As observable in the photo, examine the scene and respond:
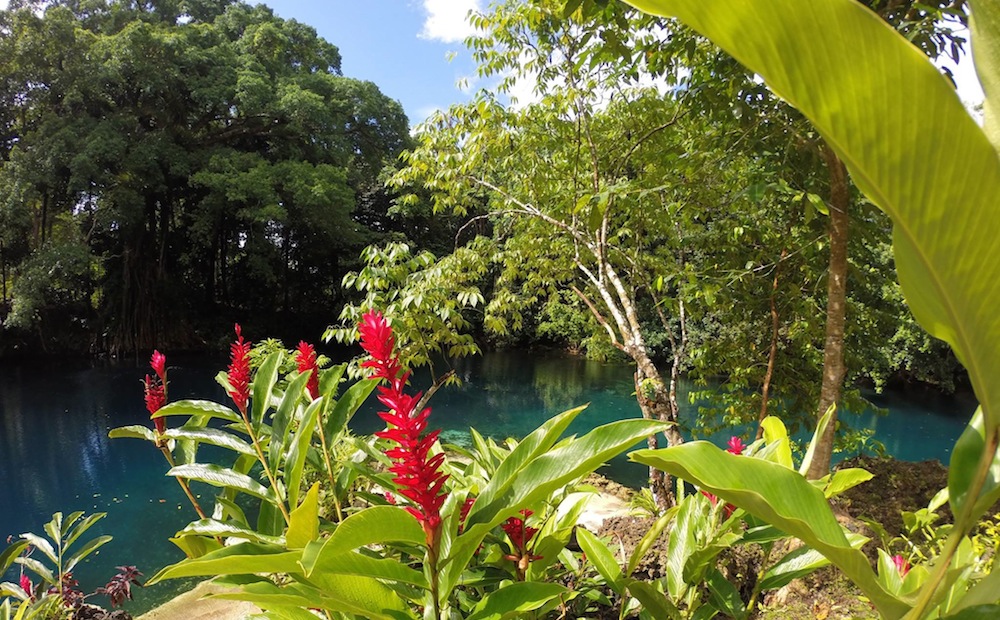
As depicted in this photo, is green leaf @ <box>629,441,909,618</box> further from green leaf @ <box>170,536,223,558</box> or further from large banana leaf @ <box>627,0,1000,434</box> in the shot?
green leaf @ <box>170,536,223,558</box>

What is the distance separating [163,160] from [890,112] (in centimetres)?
1362

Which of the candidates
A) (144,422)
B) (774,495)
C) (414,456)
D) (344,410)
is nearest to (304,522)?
(414,456)

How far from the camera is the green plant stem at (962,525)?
17.1 inches

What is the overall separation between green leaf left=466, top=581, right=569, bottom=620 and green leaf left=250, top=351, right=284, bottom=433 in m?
0.55

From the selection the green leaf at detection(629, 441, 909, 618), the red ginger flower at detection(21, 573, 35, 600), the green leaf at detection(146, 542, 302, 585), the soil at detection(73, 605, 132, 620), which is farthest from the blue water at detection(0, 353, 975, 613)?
the green leaf at detection(629, 441, 909, 618)

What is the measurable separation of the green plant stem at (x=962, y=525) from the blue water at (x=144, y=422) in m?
4.20

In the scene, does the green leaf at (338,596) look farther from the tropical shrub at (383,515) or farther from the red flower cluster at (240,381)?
the red flower cluster at (240,381)

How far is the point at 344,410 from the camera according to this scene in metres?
1.13

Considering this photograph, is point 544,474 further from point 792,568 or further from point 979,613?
point 792,568

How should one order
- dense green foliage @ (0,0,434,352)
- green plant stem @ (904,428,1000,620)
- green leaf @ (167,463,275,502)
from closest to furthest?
green plant stem @ (904,428,1000,620), green leaf @ (167,463,275,502), dense green foliage @ (0,0,434,352)

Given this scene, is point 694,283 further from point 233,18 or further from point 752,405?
point 233,18

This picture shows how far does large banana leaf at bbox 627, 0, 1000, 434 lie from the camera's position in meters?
0.33

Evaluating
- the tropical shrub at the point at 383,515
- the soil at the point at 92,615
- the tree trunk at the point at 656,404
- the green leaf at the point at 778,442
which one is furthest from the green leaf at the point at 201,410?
the tree trunk at the point at 656,404

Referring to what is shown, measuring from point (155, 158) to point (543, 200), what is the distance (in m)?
10.7
